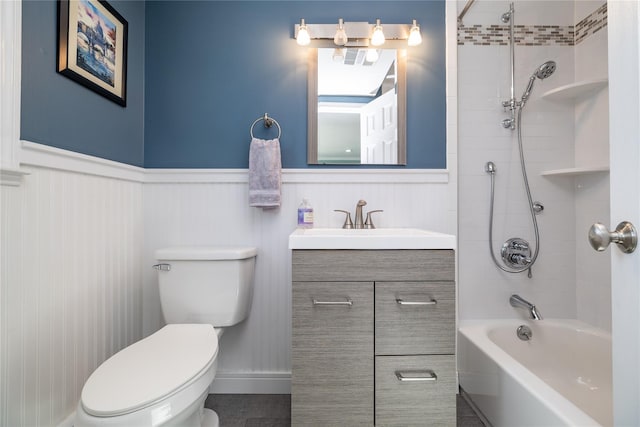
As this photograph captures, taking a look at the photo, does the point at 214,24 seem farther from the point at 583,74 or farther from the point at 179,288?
the point at 583,74

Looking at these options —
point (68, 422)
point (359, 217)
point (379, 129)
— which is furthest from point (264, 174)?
point (68, 422)

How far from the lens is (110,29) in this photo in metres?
1.47

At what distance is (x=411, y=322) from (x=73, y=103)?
5.11ft

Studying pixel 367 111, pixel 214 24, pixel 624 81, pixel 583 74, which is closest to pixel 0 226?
pixel 214 24

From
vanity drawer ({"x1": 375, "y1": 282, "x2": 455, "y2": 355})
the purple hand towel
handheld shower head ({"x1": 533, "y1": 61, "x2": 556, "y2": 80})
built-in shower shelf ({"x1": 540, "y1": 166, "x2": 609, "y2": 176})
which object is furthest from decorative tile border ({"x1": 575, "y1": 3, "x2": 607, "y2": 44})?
the purple hand towel

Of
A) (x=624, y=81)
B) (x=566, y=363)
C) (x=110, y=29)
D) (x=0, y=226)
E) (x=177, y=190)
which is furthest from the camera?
(x=177, y=190)

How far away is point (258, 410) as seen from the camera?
157 cm

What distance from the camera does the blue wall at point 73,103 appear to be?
42.5 inches

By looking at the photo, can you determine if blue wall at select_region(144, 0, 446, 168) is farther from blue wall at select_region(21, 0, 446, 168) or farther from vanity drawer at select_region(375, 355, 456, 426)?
vanity drawer at select_region(375, 355, 456, 426)

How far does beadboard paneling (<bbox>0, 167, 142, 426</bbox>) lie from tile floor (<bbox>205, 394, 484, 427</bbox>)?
0.59m

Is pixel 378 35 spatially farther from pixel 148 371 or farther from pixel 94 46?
pixel 148 371

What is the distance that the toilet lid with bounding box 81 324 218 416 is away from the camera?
0.87 metres

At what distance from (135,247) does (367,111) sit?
1.43 m

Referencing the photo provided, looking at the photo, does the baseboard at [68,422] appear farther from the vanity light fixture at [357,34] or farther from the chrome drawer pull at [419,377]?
the vanity light fixture at [357,34]
